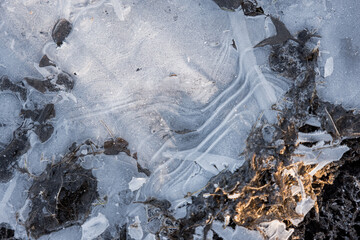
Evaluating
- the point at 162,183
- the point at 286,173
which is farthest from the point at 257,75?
the point at 162,183

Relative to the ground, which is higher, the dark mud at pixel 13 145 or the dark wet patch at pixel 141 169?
the dark mud at pixel 13 145

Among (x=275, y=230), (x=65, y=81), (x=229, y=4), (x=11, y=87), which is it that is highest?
(x=11, y=87)

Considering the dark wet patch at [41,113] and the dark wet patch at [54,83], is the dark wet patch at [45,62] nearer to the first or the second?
the dark wet patch at [54,83]

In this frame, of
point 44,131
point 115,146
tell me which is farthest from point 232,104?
point 44,131

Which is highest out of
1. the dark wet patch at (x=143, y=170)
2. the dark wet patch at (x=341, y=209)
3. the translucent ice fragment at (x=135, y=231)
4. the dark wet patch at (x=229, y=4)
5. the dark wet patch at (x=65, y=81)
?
the dark wet patch at (x=65, y=81)

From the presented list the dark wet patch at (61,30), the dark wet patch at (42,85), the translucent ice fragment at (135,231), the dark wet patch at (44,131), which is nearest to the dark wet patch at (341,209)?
the translucent ice fragment at (135,231)

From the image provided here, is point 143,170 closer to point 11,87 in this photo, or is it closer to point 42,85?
point 42,85

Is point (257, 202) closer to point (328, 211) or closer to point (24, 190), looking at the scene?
point (328, 211)
